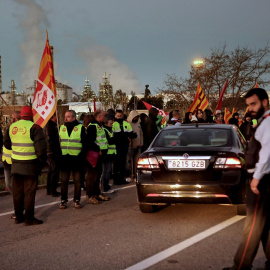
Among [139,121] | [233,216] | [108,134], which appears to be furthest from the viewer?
[139,121]

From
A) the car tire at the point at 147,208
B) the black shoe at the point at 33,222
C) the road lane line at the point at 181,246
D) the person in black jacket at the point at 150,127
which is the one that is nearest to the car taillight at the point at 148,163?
the car tire at the point at 147,208

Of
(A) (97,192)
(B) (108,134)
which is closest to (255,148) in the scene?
(A) (97,192)

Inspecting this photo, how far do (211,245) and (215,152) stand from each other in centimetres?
154

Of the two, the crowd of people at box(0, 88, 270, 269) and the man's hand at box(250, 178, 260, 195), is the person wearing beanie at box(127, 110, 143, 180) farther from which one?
the man's hand at box(250, 178, 260, 195)

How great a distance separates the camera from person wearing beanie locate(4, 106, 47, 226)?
6.81m

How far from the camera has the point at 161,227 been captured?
6.48m

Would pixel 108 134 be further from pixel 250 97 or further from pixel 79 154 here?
pixel 250 97

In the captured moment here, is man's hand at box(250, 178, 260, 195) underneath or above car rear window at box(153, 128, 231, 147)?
underneath

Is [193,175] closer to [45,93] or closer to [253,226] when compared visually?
[253,226]

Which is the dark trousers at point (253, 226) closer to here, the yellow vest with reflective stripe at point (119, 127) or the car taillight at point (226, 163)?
the car taillight at point (226, 163)

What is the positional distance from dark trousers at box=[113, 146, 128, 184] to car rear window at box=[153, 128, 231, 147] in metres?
3.96

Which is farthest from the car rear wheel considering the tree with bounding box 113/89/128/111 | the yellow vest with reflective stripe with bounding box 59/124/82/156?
the tree with bounding box 113/89/128/111

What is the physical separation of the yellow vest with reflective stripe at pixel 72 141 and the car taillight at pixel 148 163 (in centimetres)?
163

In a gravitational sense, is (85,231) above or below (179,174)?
below
